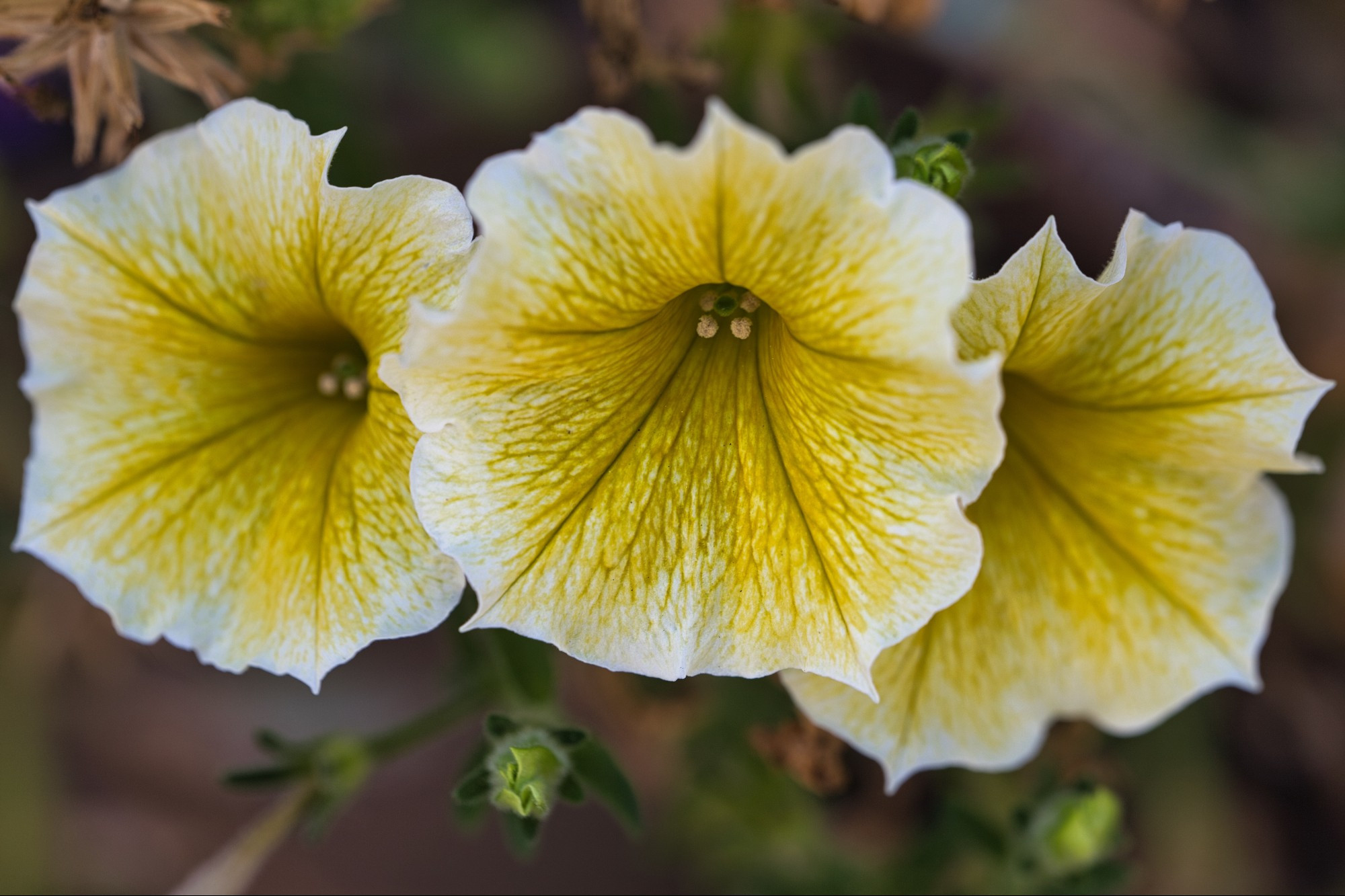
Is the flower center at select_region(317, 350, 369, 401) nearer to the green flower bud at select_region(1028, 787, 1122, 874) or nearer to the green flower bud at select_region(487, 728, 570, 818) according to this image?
the green flower bud at select_region(487, 728, 570, 818)

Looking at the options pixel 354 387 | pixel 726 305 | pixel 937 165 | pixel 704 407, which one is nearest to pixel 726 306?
pixel 726 305

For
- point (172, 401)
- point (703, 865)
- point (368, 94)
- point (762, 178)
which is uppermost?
point (762, 178)

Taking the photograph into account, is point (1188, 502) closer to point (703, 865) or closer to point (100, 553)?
point (100, 553)

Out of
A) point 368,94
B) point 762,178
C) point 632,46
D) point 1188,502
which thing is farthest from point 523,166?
point 368,94

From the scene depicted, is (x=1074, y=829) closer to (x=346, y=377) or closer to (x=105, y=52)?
(x=346, y=377)

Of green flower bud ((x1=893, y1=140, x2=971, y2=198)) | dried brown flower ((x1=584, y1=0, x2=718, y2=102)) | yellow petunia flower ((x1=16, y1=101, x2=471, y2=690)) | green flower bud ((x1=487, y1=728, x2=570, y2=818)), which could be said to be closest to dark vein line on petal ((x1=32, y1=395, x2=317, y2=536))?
yellow petunia flower ((x1=16, y1=101, x2=471, y2=690))

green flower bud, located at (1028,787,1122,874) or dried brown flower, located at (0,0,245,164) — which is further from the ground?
dried brown flower, located at (0,0,245,164)
